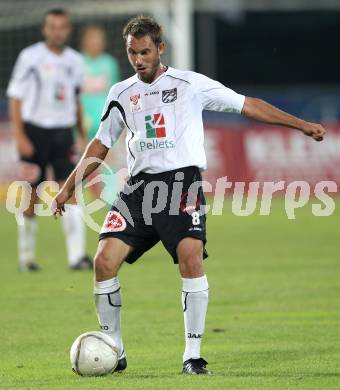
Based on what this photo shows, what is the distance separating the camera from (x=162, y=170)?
7.14 meters

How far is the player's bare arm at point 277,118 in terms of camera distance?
684cm

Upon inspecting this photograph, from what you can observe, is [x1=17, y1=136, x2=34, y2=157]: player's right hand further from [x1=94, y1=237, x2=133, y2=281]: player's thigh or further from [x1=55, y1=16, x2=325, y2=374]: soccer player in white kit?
[x1=94, y1=237, x2=133, y2=281]: player's thigh

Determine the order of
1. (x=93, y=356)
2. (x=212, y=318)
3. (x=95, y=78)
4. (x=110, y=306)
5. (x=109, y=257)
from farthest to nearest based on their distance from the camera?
1. (x=95, y=78)
2. (x=212, y=318)
3. (x=110, y=306)
4. (x=109, y=257)
5. (x=93, y=356)

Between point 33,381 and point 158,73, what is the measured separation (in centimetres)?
197

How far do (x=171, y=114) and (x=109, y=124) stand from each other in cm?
45

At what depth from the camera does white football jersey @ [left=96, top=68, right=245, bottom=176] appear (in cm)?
711

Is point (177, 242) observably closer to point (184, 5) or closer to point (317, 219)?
point (317, 219)

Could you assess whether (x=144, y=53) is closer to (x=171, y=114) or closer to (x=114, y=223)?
(x=171, y=114)

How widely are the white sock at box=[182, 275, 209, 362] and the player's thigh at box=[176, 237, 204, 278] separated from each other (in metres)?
0.05

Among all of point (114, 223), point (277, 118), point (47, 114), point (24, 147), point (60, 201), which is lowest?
point (114, 223)

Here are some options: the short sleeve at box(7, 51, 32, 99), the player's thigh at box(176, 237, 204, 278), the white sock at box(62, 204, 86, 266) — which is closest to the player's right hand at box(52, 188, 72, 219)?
the player's thigh at box(176, 237, 204, 278)

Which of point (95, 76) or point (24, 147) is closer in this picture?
point (24, 147)

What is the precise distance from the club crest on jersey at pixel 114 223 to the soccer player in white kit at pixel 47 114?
560 centimetres

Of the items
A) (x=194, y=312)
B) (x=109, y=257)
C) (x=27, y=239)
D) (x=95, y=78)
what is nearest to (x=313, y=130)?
(x=194, y=312)
